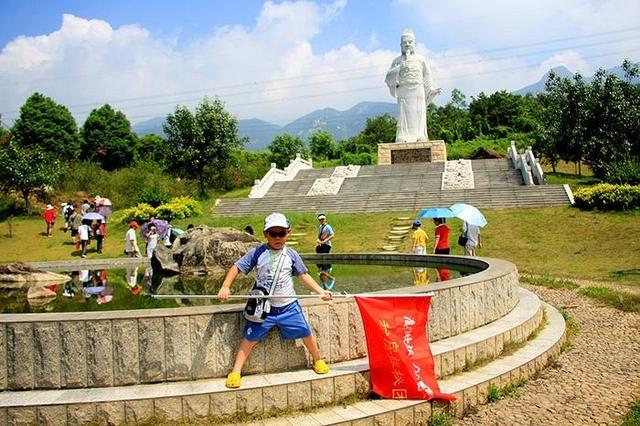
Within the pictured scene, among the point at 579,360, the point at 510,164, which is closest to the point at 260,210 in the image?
the point at 510,164

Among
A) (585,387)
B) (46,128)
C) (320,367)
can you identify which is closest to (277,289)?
(320,367)

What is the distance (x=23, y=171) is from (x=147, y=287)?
2123 cm

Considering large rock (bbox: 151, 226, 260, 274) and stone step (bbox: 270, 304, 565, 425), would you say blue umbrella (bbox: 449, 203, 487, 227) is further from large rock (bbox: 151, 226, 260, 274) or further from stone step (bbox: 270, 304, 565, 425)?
stone step (bbox: 270, 304, 565, 425)

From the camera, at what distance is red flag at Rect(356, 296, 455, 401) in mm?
4953

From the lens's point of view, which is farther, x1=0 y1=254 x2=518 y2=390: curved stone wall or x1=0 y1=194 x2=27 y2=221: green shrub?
x1=0 y1=194 x2=27 y2=221: green shrub

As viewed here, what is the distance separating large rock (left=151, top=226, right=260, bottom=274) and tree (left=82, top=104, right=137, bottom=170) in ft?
131

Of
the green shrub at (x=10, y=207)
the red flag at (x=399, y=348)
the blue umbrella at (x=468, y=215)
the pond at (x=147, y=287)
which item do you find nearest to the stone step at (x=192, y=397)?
the red flag at (x=399, y=348)

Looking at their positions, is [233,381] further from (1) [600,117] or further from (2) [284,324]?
(1) [600,117]

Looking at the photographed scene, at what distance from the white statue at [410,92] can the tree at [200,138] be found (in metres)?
11.9

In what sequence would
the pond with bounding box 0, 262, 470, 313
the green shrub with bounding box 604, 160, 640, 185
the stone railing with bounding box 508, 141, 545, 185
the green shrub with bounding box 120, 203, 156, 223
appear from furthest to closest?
the stone railing with bounding box 508, 141, 545, 185
the green shrub with bounding box 120, 203, 156, 223
the green shrub with bounding box 604, 160, 640, 185
the pond with bounding box 0, 262, 470, 313

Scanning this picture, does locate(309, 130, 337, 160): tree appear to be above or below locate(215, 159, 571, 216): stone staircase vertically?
above

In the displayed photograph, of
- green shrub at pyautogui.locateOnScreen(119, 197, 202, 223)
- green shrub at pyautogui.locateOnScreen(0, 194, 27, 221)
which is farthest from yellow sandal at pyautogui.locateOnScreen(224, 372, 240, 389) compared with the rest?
green shrub at pyautogui.locateOnScreen(0, 194, 27, 221)

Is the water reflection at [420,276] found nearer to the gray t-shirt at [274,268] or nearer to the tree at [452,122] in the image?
the gray t-shirt at [274,268]

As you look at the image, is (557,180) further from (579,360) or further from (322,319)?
(322,319)
